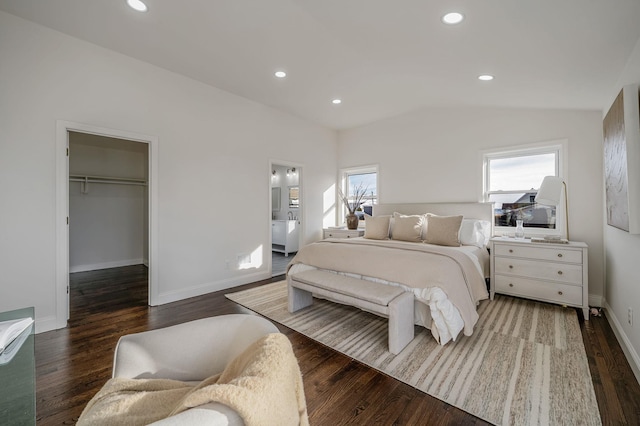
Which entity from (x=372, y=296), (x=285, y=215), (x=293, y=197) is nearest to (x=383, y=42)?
(x=372, y=296)

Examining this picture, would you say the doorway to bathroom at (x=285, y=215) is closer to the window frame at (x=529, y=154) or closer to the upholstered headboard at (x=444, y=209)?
the upholstered headboard at (x=444, y=209)

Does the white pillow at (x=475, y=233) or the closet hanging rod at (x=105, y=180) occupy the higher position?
the closet hanging rod at (x=105, y=180)

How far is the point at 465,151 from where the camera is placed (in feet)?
14.0

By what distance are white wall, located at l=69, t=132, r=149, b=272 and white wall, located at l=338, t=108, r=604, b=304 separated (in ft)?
14.4

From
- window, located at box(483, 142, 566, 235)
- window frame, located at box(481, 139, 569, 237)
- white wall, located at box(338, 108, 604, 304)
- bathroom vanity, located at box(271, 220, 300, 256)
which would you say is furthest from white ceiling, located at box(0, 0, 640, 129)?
bathroom vanity, located at box(271, 220, 300, 256)

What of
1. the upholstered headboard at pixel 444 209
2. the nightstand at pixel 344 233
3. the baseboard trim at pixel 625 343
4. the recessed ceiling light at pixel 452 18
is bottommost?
the baseboard trim at pixel 625 343

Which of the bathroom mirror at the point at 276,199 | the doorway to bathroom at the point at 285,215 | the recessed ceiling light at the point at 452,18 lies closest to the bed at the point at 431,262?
the recessed ceiling light at the point at 452,18

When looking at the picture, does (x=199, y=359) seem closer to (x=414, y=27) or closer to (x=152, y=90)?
(x=414, y=27)

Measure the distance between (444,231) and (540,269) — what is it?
108 cm

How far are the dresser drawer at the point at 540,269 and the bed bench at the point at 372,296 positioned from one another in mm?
1744

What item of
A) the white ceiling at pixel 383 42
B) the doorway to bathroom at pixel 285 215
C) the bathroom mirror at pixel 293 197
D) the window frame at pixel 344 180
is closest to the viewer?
the white ceiling at pixel 383 42

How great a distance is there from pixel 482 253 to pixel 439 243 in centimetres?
54

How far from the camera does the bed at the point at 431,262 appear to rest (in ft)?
7.73

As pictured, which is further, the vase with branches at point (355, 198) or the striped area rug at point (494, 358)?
the vase with branches at point (355, 198)
